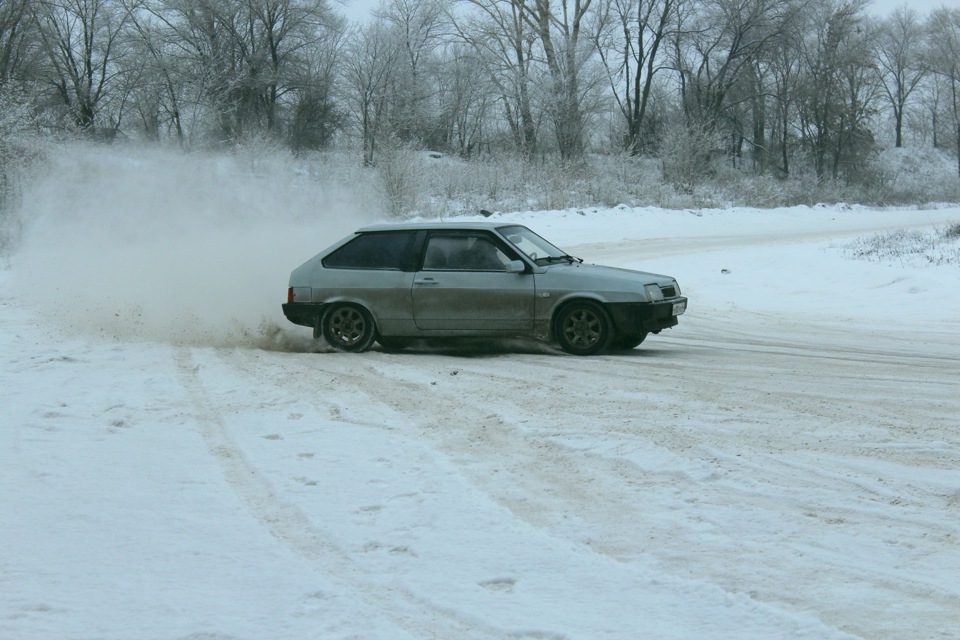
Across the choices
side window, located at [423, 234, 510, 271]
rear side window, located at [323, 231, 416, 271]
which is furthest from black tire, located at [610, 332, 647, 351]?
rear side window, located at [323, 231, 416, 271]

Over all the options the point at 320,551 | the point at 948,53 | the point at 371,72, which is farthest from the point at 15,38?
the point at 948,53

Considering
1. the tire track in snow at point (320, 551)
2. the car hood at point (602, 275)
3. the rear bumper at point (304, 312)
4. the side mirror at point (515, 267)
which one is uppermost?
the side mirror at point (515, 267)

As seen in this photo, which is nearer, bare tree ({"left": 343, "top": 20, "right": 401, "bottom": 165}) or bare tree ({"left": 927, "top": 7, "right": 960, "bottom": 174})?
bare tree ({"left": 343, "top": 20, "right": 401, "bottom": 165})

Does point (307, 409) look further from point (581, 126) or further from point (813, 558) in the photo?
point (581, 126)

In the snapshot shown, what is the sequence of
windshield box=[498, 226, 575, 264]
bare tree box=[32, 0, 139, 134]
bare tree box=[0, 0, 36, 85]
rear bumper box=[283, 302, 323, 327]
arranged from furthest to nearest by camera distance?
bare tree box=[32, 0, 139, 134] < bare tree box=[0, 0, 36, 85] < rear bumper box=[283, 302, 323, 327] < windshield box=[498, 226, 575, 264]

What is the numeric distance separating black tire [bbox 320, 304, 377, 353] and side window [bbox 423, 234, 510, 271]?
95 centimetres

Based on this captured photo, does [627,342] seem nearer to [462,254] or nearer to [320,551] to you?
[462,254]

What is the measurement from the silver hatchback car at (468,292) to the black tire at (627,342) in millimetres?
13

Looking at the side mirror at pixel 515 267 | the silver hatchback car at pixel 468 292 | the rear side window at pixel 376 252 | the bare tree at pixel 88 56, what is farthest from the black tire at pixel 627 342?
the bare tree at pixel 88 56

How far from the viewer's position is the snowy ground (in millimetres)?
3732

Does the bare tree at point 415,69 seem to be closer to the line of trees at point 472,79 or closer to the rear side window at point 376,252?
the line of trees at point 472,79

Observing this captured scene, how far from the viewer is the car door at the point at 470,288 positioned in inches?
380

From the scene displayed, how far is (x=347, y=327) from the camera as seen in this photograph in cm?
1027

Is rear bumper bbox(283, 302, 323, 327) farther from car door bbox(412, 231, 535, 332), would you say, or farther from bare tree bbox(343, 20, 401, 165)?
bare tree bbox(343, 20, 401, 165)
